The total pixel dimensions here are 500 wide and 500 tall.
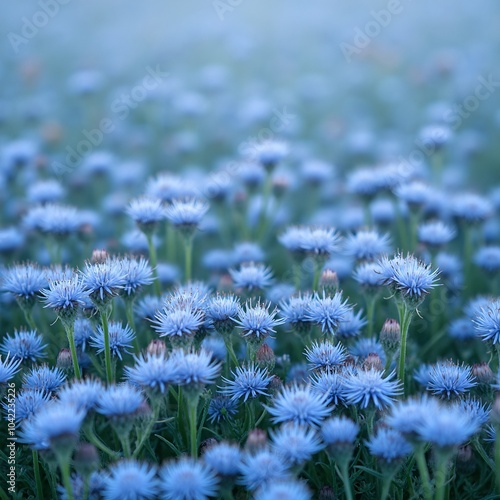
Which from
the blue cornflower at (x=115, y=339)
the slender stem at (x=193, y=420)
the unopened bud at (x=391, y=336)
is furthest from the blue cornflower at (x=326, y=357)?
the blue cornflower at (x=115, y=339)

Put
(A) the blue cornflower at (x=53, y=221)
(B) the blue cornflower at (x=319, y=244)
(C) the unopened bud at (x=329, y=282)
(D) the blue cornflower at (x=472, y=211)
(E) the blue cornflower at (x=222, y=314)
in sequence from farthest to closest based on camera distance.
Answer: (D) the blue cornflower at (x=472, y=211), (A) the blue cornflower at (x=53, y=221), (B) the blue cornflower at (x=319, y=244), (C) the unopened bud at (x=329, y=282), (E) the blue cornflower at (x=222, y=314)

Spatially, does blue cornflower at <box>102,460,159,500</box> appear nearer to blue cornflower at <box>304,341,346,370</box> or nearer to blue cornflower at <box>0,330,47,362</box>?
blue cornflower at <box>304,341,346,370</box>

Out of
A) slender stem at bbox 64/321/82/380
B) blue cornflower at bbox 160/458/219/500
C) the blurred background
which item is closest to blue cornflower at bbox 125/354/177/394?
blue cornflower at bbox 160/458/219/500

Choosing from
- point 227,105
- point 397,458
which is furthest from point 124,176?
point 397,458

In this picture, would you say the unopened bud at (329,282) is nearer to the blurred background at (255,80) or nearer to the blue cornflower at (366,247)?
the blue cornflower at (366,247)

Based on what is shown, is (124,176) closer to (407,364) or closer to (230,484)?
(407,364)

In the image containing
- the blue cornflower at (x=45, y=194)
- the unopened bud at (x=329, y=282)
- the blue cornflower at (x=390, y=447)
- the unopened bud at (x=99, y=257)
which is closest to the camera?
the blue cornflower at (x=390, y=447)

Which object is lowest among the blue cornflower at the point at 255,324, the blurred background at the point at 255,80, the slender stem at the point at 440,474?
the slender stem at the point at 440,474

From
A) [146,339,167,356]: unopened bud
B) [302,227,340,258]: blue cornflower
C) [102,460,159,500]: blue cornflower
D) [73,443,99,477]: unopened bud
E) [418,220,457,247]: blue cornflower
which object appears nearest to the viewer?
[102,460,159,500]: blue cornflower
